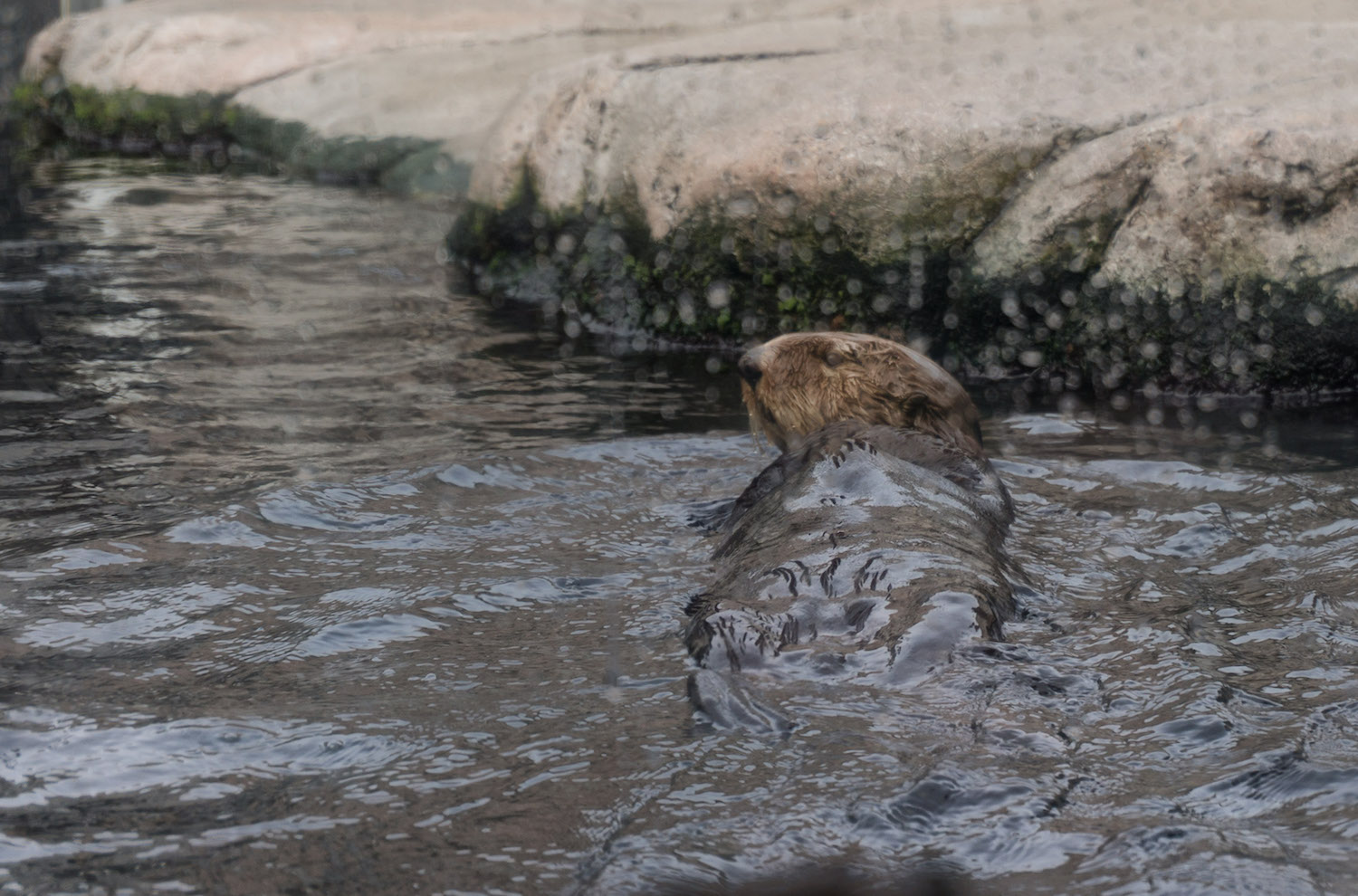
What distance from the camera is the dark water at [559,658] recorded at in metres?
2.04

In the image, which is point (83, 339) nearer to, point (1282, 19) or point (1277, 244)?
point (1277, 244)

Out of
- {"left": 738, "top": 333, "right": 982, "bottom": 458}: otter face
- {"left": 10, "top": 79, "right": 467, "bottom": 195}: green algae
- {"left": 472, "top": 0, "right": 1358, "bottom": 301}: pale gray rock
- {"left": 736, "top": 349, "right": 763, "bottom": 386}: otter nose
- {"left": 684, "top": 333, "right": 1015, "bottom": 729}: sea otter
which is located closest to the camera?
{"left": 684, "top": 333, "right": 1015, "bottom": 729}: sea otter

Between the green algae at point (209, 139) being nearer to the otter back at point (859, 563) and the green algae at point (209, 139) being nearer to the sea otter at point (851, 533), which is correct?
the sea otter at point (851, 533)

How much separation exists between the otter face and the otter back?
10 centimetres

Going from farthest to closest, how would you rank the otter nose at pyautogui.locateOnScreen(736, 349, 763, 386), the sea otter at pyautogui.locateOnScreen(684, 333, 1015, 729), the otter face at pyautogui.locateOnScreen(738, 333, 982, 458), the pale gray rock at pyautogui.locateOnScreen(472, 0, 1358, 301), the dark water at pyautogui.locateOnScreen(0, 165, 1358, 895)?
the pale gray rock at pyautogui.locateOnScreen(472, 0, 1358, 301) < the otter nose at pyautogui.locateOnScreen(736, 349, 763, 386) < the otter face at pyautogui.locateOnScreen(738, 333, 982, 458) < the sea otter at pyautogui.locateOnScreen(684, 333, 1015, 729) < the dark water at pyautogui.locateOnScreen(0, 165, 1358, 895)

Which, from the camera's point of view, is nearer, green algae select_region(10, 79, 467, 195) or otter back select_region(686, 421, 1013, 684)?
otter back select_region(686, 421, 1013, 684)

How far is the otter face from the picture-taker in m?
3.89

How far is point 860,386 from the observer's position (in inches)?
154

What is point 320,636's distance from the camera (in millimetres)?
2928

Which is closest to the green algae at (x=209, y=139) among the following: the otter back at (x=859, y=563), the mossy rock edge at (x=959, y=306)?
the mossy rock edge at (x=959, y=306)

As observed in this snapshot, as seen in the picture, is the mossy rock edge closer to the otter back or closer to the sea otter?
the sea otter

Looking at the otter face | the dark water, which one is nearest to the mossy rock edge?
the dark water

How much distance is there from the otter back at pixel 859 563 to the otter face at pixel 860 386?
0.10 m

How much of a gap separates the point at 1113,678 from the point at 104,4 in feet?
57.4
